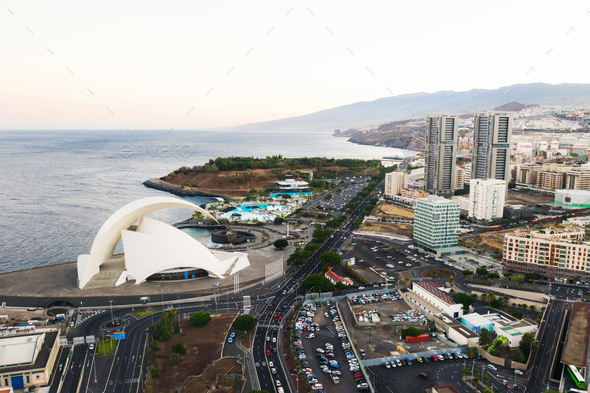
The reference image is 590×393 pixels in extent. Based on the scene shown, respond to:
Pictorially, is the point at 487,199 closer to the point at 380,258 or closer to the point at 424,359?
the point at 380,258

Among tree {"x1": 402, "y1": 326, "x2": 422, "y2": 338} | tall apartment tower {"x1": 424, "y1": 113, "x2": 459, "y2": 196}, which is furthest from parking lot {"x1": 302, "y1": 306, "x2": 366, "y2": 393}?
tall apartment tower {"x1": 424, "y1": 113, "x2": 459, "y2": 196}

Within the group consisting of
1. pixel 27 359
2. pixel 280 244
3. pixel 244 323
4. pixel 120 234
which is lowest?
pixel 280 244

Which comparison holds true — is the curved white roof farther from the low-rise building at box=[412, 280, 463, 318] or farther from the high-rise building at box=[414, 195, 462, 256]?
the high-rise building at box=[414, 195, 462, 256]

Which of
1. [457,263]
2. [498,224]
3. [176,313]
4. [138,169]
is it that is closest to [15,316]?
[176,313]

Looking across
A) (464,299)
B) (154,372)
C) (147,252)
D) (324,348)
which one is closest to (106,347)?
(154,372)

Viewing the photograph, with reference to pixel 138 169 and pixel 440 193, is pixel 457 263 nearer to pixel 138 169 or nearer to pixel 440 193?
pixel 440 193
